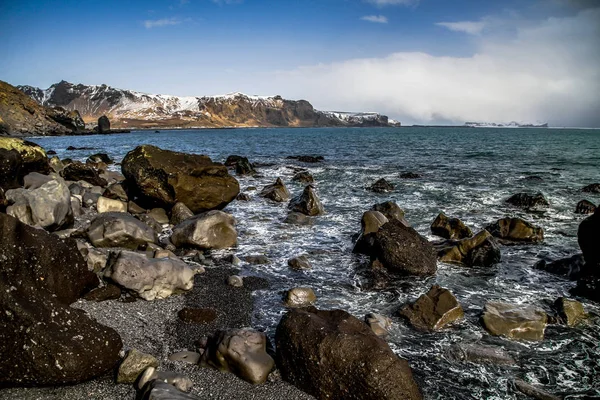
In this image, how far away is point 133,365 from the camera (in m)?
5.33

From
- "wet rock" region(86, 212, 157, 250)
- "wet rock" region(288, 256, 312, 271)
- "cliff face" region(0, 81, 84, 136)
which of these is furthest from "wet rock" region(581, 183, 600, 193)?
"cliff face" region(0, 81, 84, 136)

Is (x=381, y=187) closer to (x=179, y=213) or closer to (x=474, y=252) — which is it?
(x=474, y=252)

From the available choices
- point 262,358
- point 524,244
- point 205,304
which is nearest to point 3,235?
point 205,304

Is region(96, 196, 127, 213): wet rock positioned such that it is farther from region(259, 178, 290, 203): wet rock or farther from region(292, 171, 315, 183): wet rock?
region(292, 171, 315, 183): wet rock

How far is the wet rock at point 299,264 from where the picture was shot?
10531 millimetres

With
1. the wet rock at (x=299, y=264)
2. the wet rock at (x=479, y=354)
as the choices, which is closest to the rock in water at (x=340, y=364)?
the wet rock at (x=479, y=354)

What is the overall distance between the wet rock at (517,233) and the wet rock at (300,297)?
852 centimetres

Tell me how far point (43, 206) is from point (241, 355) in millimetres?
8702

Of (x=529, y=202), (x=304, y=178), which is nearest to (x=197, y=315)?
(x=529, y=202)

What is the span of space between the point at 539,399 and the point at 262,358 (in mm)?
4239

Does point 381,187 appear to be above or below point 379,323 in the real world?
above

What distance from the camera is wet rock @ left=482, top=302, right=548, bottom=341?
7125 millimetres

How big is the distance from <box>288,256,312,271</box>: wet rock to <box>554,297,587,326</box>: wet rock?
609 centimetres

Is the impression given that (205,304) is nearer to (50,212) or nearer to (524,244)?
(50,212)
